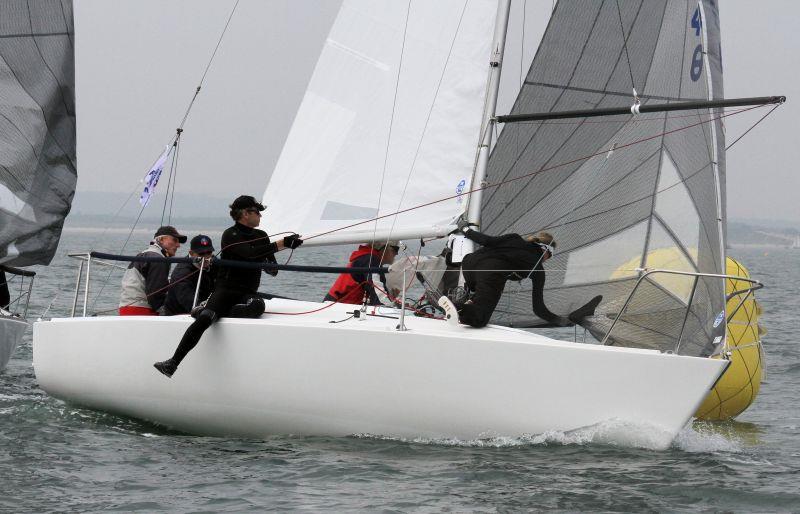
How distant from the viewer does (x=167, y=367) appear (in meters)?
7.04

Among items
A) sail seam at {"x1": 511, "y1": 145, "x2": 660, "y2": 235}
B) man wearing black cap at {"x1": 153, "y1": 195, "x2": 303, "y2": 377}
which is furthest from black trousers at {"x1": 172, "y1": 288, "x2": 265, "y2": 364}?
sail seam at {"x1": 511, "y1": 145, "x2": 660, "y2": 235}

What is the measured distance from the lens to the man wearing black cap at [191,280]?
763 centimetres

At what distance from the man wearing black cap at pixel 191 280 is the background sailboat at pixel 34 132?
2.53 metres

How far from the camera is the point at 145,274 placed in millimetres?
8375

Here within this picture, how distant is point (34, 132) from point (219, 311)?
3.86 m

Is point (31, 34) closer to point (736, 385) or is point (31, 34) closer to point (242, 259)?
point (242, 259)

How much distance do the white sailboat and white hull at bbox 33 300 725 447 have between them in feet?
0.04

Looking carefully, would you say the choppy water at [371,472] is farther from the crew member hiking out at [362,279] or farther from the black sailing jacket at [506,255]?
the crew member hiking out at [362,279]

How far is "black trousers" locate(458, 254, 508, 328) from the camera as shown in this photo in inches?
271

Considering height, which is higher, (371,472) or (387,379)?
(387,379)

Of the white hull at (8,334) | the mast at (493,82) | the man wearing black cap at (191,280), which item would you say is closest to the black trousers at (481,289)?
the mast at (493,82)

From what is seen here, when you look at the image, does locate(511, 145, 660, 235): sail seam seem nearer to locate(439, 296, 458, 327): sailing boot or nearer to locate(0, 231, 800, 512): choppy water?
locate(439, 296, 458, 327): sailing boot

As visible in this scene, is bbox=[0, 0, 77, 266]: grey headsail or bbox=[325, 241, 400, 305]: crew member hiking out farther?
bbox=[0, 0, 77, 266]: grey headsail

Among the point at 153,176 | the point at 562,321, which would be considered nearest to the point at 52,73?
the point at 153,176
